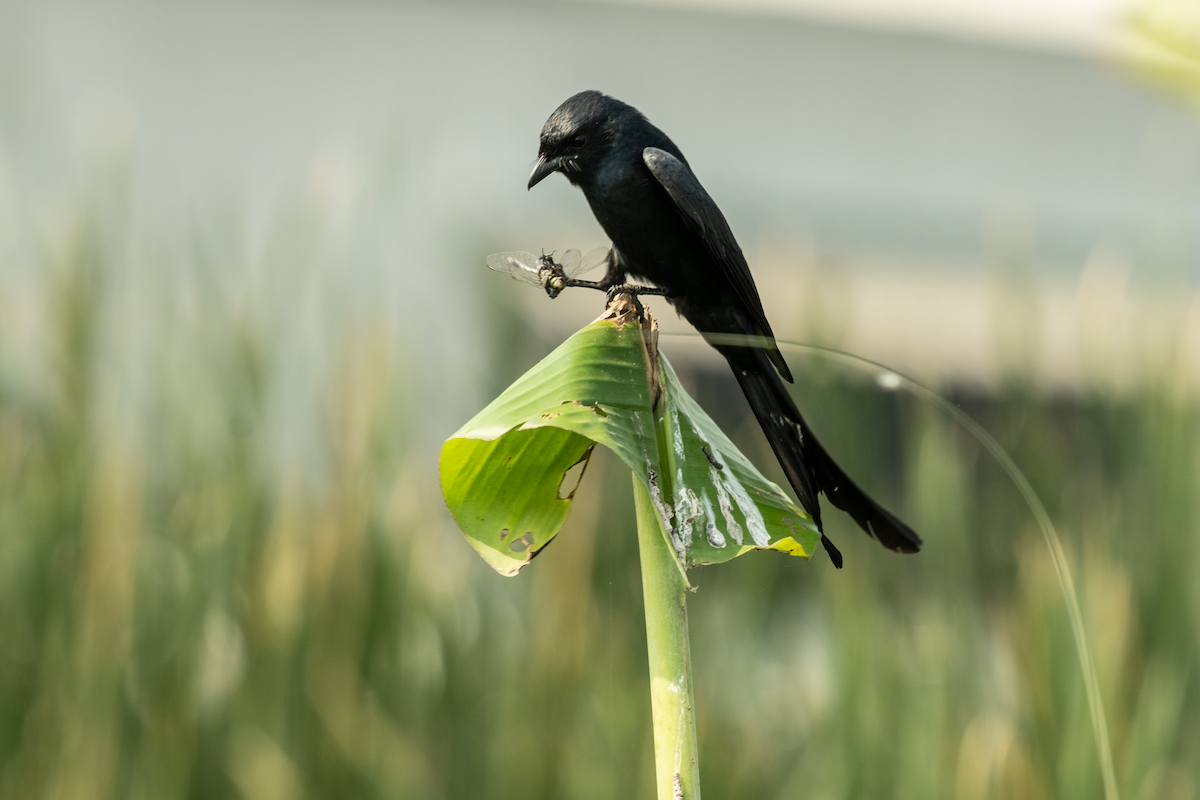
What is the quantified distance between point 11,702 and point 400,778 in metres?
0.36

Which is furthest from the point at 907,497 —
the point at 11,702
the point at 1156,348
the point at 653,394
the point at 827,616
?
the point at 11,702

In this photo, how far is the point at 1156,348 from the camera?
87cm

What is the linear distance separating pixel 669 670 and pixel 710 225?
20cm

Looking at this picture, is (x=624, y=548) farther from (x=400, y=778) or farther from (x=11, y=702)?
(x=11, y=702)

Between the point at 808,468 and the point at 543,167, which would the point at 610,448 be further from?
the point at 543,167

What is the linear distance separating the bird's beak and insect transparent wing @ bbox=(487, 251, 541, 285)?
0.36ft

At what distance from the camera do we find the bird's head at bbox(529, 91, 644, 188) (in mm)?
416

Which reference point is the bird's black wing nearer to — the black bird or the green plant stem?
the black bird

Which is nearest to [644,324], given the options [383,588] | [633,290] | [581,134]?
[633,290]

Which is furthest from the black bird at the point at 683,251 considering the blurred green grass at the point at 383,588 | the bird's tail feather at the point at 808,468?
the blurred green grass at the point at 383,588

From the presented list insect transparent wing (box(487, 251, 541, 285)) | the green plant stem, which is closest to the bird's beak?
insect transparent wing (box(487, 251, 541, 285))

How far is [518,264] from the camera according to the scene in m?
0.33

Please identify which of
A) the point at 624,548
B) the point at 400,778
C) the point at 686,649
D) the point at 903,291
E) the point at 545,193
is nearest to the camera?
the point at 686,649

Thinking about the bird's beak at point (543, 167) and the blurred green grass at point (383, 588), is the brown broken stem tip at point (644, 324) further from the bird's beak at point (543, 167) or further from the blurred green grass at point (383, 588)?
the blurred green grass at point (383, 588)
